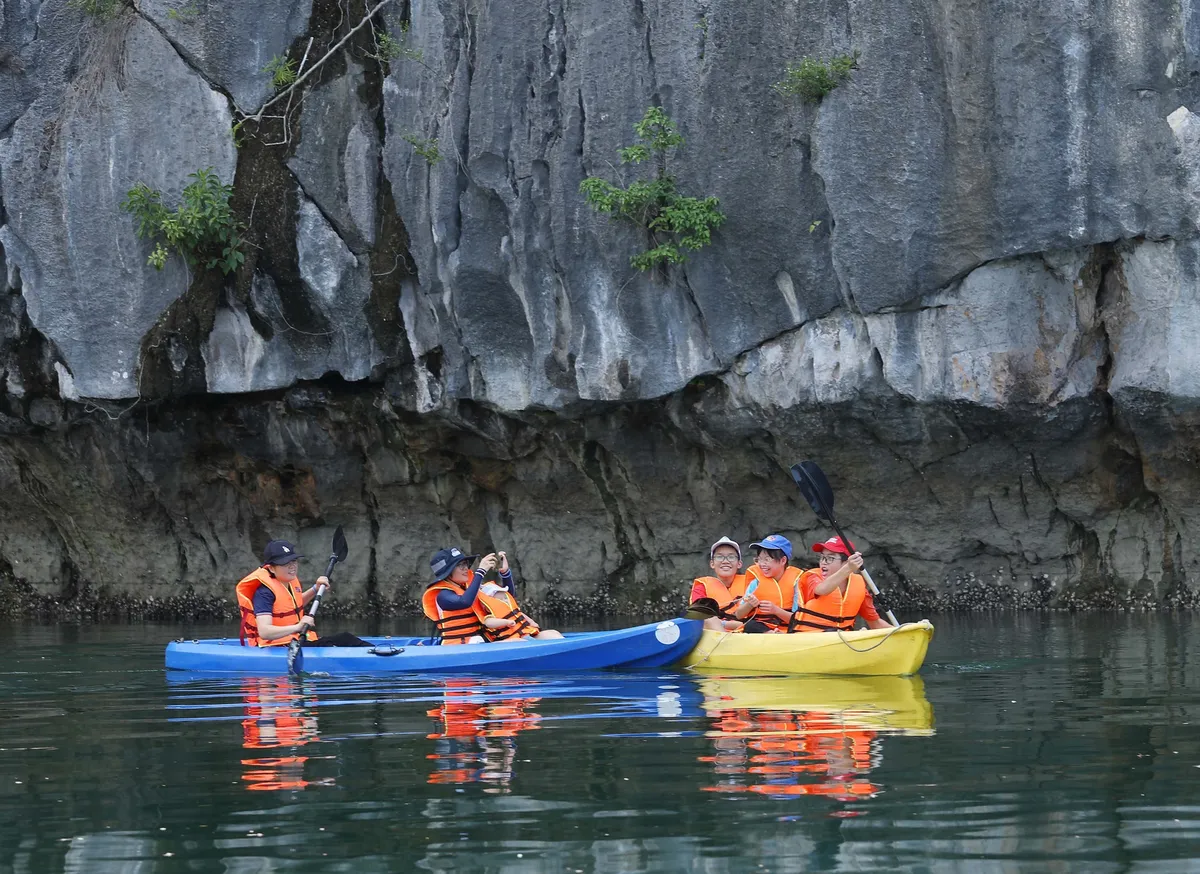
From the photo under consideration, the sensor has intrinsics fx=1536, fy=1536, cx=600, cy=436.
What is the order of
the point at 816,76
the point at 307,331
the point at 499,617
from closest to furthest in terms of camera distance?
the point at 499,617 < the point at 816,76 < the point at 307,331


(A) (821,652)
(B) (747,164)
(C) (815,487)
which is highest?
(B) (747,164)

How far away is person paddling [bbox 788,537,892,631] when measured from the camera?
10.4m

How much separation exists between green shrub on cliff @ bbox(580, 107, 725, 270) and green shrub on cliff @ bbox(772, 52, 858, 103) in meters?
1.19

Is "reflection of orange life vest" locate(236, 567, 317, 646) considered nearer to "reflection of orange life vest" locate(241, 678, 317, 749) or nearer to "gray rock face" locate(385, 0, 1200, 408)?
"reflection of orange life vest" locate(241, 678, 317, 749)

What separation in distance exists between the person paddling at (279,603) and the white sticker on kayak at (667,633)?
7.78ft

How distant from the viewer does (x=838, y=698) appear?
8812 millimetres

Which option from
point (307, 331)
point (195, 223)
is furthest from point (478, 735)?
point (195, 223)

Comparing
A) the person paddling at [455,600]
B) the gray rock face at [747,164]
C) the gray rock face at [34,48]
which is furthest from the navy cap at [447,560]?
the gray rock face at [34,48]

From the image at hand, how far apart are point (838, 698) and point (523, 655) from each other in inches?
107

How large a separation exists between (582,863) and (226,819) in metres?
1.43

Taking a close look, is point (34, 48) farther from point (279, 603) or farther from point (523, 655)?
point (523, 655)

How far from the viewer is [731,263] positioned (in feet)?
48.5

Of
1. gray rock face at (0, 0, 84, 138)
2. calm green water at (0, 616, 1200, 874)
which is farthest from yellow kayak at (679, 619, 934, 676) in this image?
gray rock face at (0, 0, 84, 138)

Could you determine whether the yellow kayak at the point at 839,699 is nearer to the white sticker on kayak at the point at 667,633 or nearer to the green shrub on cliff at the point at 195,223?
the white sticker on kayak at the point at 667,633
